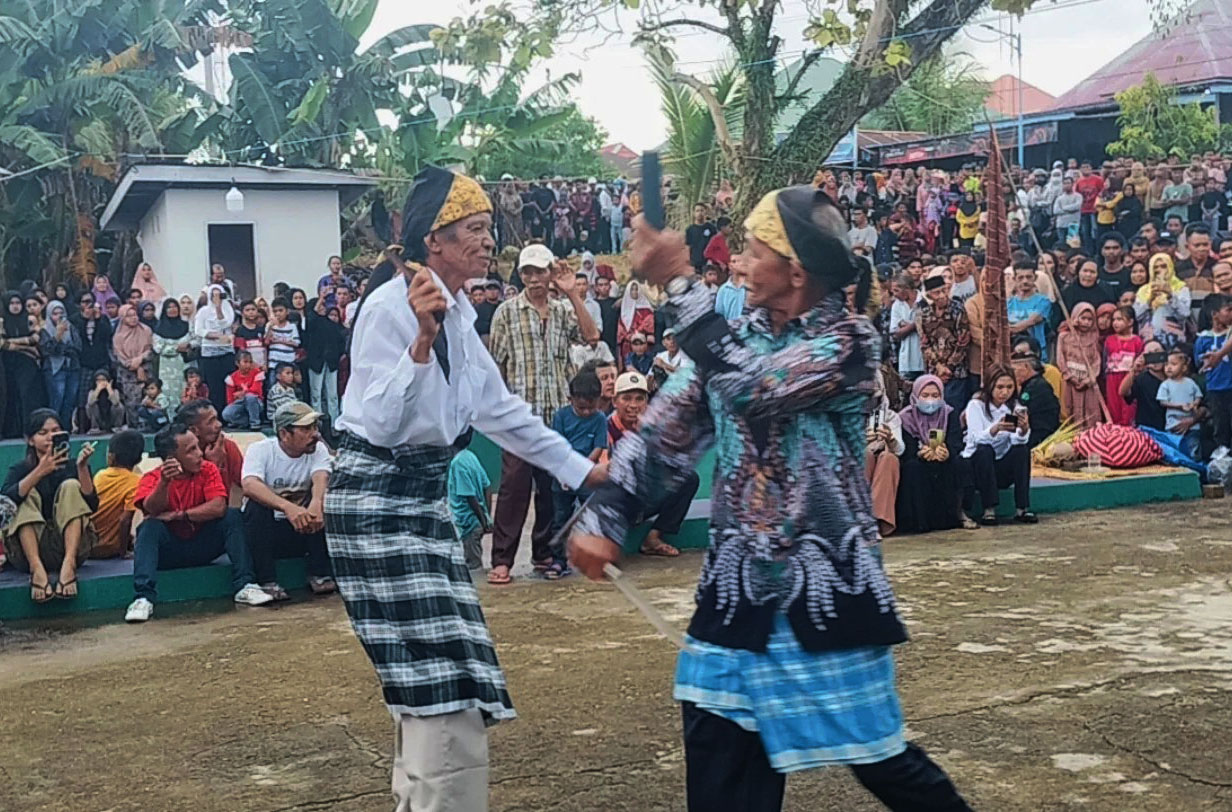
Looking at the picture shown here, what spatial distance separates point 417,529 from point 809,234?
3.89 feet

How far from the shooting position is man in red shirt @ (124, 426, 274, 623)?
24.7 ft

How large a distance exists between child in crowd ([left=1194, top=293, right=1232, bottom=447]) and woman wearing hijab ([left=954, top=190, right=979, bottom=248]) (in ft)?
23.2

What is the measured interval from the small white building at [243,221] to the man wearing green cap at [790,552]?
17062 millimetres

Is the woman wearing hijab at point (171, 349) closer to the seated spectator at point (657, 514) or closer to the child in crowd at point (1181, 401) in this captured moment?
the seated spectator at point (657, 514)

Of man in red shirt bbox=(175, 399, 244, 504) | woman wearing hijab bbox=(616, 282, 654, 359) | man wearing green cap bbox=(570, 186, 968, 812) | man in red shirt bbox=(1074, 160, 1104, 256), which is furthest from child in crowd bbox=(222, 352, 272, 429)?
man wearing green cap bbox=(570, 186, 968, 812)

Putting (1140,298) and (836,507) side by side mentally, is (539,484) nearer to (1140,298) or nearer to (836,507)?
(836,507)

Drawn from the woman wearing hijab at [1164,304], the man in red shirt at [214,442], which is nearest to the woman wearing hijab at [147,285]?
the man in red shirt at [214,442]

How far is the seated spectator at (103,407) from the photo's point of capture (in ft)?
46.3

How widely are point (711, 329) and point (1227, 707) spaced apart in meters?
2.94

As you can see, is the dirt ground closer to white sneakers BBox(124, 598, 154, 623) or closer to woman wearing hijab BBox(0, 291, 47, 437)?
white sneakers BBox(124, 598, 154, 623)

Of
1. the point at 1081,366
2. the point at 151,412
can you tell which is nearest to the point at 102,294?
the point at 151,412

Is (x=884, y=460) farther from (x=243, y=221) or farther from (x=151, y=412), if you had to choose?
(x=243, y=221)

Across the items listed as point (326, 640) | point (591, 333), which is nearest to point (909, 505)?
point (591, 333)

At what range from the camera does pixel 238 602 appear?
7668 millimetres
